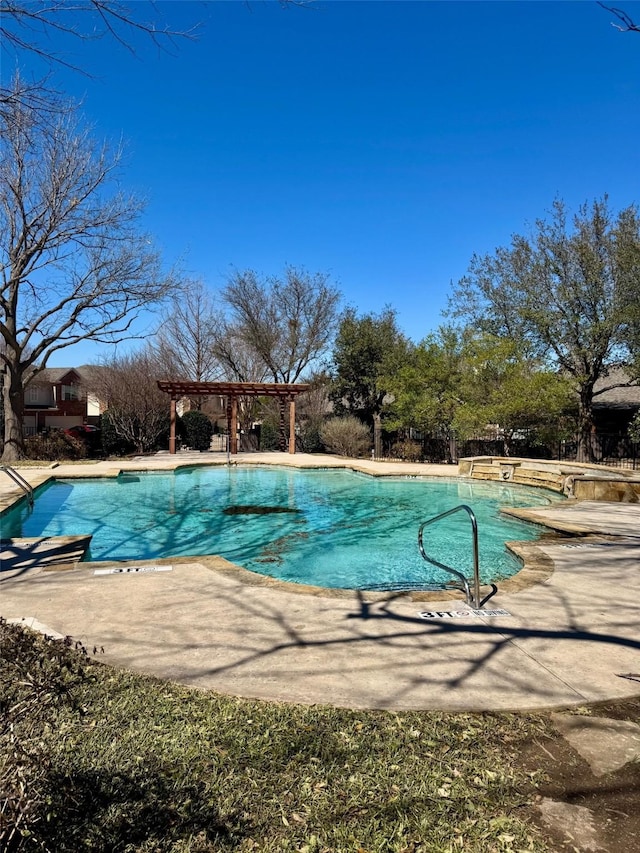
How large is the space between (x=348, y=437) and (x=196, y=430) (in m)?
6.93

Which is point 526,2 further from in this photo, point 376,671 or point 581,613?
point 376,671

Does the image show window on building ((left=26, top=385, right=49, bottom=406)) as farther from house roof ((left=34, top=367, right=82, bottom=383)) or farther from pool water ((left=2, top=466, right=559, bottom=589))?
pool water ((left=2, top=466, right=559, bottom=589))

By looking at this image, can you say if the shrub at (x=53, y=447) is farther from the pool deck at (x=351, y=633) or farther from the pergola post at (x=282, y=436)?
the pool deck at (x=351, y=633)

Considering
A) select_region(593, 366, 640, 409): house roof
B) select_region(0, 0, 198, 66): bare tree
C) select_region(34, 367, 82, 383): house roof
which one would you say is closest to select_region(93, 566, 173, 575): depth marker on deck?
select_region(0, 0, 198, 66): bare tree

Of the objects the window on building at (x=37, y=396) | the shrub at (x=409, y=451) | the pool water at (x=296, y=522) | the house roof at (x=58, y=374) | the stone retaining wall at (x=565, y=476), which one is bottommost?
the pool water at (x=296, y=522)

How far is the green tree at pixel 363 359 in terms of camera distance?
76.5 ft

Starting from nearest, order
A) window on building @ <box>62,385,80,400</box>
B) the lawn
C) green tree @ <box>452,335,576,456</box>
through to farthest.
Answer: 1. the lawn
2. green tree @ <box>452,335,576,456</box>
3. window on building @ <box>62,385,80,400</box>

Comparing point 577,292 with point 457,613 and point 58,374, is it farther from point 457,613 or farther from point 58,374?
point 58,374

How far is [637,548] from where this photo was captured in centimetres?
629

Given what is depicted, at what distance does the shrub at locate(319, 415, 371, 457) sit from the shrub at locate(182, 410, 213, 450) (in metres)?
5.50

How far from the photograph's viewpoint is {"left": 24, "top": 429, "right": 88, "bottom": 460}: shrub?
1833cm

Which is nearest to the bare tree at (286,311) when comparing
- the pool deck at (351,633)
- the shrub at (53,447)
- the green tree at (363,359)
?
the green tree at (363,359)

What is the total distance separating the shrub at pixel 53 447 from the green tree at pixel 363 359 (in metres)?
10.9

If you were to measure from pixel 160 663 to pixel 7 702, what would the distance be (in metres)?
0.93
